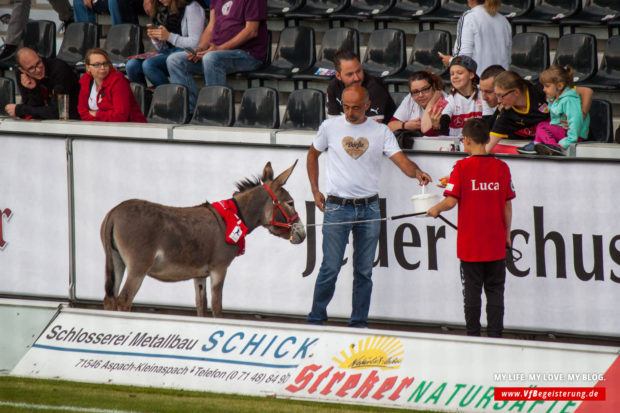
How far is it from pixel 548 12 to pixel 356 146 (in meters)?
4.88

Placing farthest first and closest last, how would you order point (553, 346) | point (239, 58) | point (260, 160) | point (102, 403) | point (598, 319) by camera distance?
1. point (239, 58)
2. point (260, 160)
3. point (598, 319)
4. point (102, 403)
5. point (553, 346)

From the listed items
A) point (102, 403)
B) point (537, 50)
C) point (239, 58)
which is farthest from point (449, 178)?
point (239, 58)

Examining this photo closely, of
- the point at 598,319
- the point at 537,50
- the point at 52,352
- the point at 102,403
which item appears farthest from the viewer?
the point at 537,50

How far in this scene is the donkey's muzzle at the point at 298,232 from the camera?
8586 millimetres

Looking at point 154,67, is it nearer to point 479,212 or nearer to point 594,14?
point 594,14

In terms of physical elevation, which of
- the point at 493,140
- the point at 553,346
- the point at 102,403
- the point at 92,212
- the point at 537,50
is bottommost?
the point at 102,403

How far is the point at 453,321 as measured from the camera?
820 centimetres

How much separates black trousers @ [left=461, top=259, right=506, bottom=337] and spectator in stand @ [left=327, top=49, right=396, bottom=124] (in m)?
2.09

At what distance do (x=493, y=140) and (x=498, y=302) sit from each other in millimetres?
1466

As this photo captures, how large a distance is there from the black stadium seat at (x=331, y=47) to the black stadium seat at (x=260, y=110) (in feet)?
3.35

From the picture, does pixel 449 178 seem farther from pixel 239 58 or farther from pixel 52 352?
pixel 239 58

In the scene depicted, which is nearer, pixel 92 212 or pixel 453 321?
pixel 453 321

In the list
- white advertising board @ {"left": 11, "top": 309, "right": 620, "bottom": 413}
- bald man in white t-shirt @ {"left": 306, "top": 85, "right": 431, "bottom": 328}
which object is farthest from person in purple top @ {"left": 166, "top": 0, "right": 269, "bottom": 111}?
white advertising board @ {"left": 11, "top": 309, "right": 620, "bottom": 413}

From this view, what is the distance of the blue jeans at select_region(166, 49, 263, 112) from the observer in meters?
11.7
